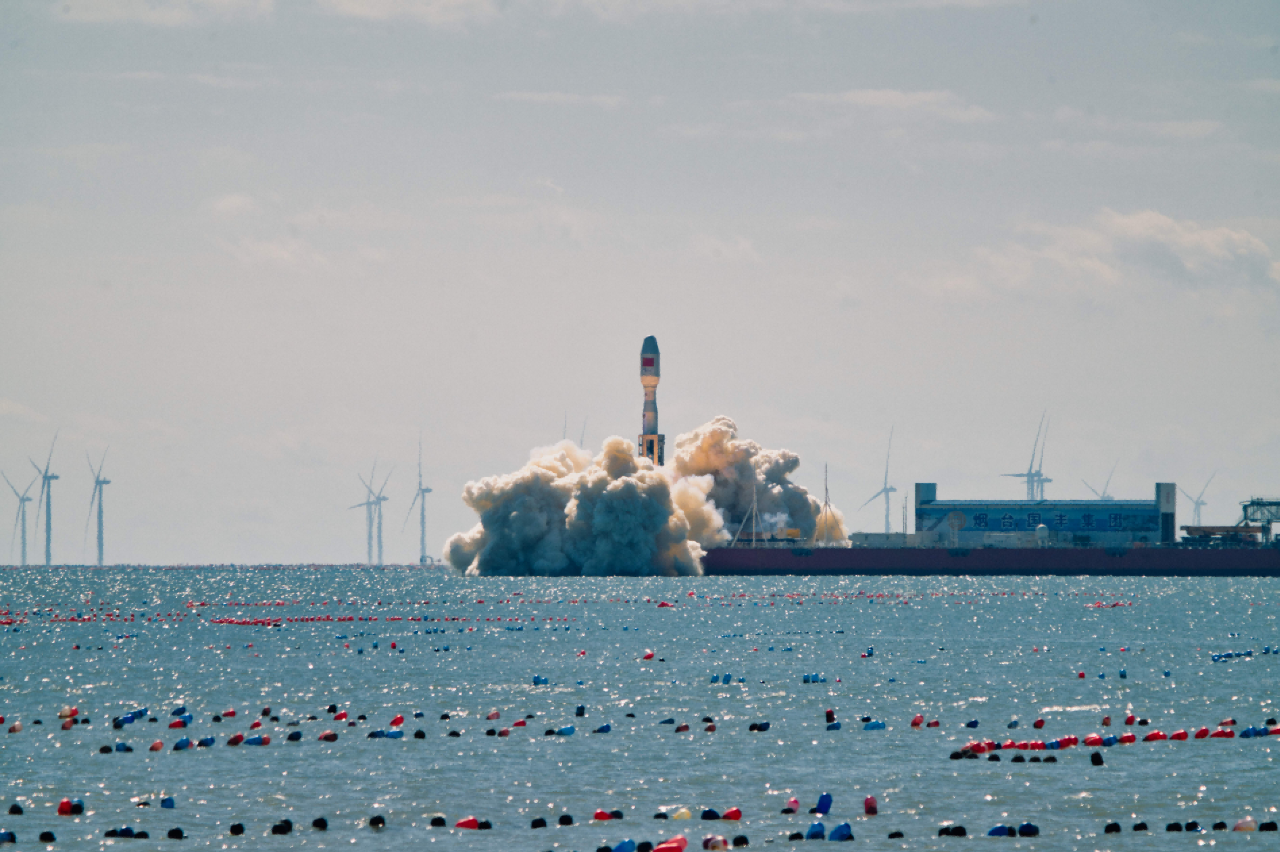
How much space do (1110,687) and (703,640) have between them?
34708mm

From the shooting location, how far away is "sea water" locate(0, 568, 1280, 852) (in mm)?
38844

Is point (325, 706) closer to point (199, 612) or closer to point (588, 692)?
point (588, 692)

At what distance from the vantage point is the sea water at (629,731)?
38844 mm

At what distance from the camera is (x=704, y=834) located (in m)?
37.0

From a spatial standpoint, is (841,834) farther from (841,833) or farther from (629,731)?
(629,731)

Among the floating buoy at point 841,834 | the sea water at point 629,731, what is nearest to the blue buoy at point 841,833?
the floating buoy at point 841,834

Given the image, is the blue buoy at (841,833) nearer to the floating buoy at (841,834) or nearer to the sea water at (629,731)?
the floating buoy at (841,834)

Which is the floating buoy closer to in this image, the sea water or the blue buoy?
the blue buoy

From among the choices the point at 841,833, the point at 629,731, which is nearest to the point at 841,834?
the point at 841,833

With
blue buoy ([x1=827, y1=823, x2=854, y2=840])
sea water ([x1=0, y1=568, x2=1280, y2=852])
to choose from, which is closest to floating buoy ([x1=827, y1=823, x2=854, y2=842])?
blue buoy ([x1=827, y1=823, x2=854, y2=840])

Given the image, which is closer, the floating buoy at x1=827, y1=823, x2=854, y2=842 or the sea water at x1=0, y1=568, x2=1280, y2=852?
the floating buoy at x1=827, y1=823, x2=854, y2=842

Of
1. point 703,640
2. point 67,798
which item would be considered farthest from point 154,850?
point 703,640

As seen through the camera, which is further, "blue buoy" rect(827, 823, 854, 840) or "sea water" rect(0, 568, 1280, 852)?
"sea water" rect(0, 568, 1280, 852)

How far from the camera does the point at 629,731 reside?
54.1 meters
